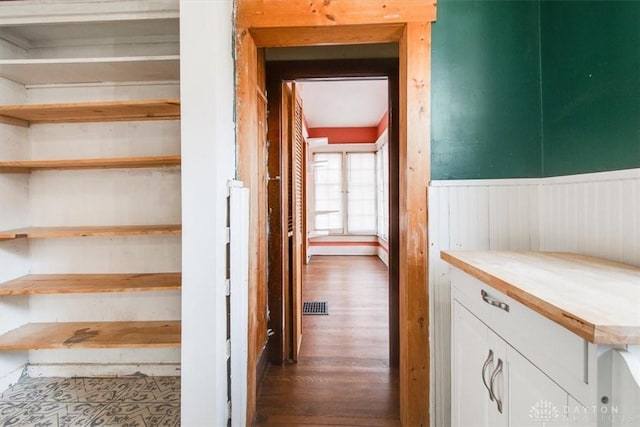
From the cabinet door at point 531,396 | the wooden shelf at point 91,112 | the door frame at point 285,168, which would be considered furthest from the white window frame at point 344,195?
the cabinet door at point 531,396

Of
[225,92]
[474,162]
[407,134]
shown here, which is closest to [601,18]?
[474,162]

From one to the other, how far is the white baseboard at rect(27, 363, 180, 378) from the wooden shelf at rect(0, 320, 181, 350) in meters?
0.30

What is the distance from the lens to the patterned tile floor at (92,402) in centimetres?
157

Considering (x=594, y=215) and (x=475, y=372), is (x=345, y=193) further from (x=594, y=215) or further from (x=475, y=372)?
(x=475, y=372)

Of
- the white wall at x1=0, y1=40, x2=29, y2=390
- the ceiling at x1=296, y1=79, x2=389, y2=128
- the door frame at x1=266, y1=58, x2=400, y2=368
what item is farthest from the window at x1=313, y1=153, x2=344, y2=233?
the white wall at x1=0, y1=40, x2=29, y2=390

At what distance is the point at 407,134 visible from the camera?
5.02 feet

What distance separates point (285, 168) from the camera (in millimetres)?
2299

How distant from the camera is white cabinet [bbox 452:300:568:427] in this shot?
0.70m

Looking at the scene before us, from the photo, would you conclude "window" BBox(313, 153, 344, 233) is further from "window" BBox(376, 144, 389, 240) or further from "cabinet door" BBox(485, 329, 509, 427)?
"cabinet door" BBox(485, 329, 509, 427)

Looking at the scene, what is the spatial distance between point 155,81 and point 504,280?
212 cm

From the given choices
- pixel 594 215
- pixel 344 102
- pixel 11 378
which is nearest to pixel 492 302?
pixel 594 215

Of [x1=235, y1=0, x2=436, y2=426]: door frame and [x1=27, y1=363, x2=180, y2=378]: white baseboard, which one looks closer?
[x1=235, y1=0, x2=436, y2=426]: door frame

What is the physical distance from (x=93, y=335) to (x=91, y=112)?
50.0 inches

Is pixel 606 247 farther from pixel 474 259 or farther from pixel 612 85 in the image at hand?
pixel 612 85
